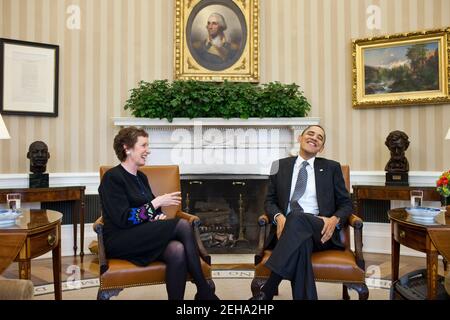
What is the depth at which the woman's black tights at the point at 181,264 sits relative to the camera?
272cm

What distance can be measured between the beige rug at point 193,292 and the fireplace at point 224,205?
1.15 meters

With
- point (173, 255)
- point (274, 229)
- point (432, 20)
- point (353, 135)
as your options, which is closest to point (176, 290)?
point (173, 255)

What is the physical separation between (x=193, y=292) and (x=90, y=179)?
260cm

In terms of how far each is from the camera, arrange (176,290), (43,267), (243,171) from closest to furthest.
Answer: (176,290) < (43,267) < (243,171)

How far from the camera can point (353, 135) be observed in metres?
5.64

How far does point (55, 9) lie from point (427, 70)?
5059 mm

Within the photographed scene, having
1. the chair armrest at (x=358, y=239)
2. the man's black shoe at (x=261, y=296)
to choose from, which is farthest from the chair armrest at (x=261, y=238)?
the chair armrest at (x=358, y=239)

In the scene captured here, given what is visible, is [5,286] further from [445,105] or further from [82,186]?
[445,105]

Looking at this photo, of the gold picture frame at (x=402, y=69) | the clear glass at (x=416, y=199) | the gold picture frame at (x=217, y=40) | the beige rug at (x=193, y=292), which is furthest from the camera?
the gold picture frame at (x=217, y=40)

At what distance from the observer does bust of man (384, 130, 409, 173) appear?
4938mm

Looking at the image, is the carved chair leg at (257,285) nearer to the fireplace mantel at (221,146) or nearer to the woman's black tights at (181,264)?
the woman's black tights at (181,264)

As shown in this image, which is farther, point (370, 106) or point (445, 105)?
point (370, 106)

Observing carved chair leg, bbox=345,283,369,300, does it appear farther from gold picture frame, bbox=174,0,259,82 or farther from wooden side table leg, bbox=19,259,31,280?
gold picture frame, bbox=174,0,259,82

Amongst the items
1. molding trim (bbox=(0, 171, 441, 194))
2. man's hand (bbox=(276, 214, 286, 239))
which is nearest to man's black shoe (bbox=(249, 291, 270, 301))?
man's hand (bbox=(276, 214, 286, 239))
